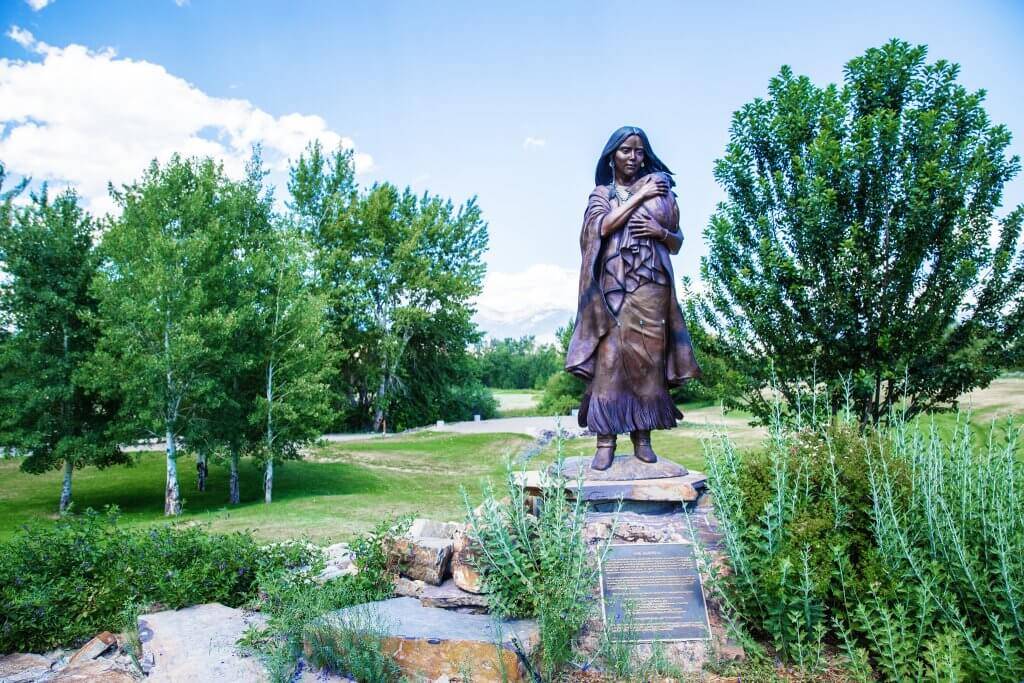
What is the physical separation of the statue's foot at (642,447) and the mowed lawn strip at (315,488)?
173 inches

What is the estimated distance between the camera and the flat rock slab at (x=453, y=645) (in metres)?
4.48

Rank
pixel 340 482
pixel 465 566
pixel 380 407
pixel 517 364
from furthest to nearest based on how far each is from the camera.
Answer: pixel 517 364 → pixel 380 407 → pixel 340 482 → pixel 465 566

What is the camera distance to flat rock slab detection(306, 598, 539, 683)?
176 inches

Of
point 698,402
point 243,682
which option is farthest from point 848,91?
point 698,402

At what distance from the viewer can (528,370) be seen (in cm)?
5631

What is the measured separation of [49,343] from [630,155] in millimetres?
14780

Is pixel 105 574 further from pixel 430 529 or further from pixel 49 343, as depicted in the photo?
pixel 49 343

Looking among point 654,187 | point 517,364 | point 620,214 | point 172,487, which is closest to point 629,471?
point 620,214

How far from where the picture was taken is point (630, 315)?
648cm

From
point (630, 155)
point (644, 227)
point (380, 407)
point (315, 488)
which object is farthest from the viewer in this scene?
point (380, 407)

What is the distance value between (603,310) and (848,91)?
20.2 ft

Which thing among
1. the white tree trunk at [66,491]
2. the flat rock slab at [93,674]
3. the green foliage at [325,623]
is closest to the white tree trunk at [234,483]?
the white tree trunk at [66,491]

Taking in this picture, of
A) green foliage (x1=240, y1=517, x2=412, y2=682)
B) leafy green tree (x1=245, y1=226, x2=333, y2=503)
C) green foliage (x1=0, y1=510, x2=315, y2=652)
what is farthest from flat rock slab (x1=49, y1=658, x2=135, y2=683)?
leafy green tree (x1=245, y1=226, x2=333, y2=503)

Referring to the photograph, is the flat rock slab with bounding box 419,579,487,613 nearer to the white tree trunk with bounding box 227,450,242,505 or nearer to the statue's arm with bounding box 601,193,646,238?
the statue's arm with bounding box 601,193,646,238
